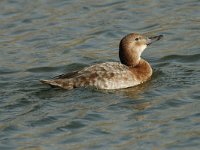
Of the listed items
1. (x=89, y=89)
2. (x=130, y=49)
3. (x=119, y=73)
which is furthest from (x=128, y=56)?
(x=89, y=89)

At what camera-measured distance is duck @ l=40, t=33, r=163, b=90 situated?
44.4ft

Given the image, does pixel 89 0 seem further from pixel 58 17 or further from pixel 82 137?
pixel 82 137

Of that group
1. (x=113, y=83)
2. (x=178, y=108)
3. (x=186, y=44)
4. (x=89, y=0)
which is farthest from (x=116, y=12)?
(x=178, y=108)

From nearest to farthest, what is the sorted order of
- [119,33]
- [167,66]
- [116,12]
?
[167,66] → [119,33] → [116,12]

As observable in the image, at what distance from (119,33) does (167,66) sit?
236cm

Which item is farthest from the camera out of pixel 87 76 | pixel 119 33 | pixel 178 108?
pixel 119 33

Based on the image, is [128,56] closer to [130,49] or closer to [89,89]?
[130,49]

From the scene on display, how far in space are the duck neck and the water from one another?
50 centimetres

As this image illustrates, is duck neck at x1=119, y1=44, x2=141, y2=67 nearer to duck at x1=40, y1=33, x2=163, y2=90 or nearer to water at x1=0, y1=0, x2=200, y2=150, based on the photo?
duck at x1=40, y1=33, x2=163, y2=90

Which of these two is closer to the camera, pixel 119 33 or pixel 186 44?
pixel 186 44

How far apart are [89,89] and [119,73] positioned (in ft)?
2.28

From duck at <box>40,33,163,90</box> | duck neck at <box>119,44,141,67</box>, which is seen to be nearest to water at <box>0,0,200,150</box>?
duck at <box>40,33,163,90</box>

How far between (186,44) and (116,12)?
2.79 metres

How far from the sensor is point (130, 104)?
12711 mm
